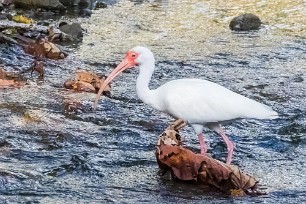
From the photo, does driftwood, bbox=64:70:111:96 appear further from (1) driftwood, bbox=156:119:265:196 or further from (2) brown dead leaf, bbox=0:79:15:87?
(1) driftwood, bbox=156:119:265:196

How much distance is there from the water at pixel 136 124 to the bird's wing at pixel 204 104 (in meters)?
0.58

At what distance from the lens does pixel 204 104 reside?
7.17m

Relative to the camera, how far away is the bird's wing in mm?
7051

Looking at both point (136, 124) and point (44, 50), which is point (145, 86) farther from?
point (44, 50)

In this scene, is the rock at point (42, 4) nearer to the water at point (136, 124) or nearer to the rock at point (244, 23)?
the water at point (136, 124)

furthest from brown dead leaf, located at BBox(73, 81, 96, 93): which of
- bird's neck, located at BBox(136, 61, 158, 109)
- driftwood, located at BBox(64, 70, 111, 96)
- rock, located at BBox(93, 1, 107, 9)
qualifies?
rock, located at BBox(93, 1, 107, 9)

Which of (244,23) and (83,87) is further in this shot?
(244,23)

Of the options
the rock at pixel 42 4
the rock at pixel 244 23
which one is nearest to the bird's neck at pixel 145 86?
the rock at pixel 244 23

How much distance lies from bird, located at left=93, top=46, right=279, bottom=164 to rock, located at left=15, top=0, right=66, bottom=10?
1165cm

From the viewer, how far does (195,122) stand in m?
7.26

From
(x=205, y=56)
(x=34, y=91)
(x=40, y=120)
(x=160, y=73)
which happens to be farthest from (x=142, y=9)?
(x=40, y=120)

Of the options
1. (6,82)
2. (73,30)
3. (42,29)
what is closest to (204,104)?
(6,82)

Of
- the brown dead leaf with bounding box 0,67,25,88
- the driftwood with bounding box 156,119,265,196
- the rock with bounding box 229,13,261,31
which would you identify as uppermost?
the rock with bounding box 229,13,261,31

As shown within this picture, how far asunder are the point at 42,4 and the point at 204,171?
12.9 meters
